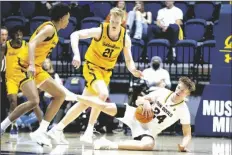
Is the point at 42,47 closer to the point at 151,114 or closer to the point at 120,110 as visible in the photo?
the point at 120,110

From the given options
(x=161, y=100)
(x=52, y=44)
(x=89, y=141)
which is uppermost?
(x=52, y=44)

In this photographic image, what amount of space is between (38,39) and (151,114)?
5.68 feet

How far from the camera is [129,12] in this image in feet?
45.4

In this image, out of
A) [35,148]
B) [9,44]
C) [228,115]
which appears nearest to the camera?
[35,148]

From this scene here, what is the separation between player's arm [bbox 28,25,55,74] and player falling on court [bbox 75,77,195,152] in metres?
0.78

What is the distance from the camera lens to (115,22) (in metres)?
8.42

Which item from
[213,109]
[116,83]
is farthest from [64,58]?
[213,109]

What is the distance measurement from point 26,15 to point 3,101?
3.16m

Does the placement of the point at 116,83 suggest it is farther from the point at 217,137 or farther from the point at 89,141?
the point at 89,141

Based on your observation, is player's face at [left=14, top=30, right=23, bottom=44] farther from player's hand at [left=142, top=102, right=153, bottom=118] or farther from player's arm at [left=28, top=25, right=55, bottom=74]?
player's hand at [left=142, top=102, right=153, bottom=118]

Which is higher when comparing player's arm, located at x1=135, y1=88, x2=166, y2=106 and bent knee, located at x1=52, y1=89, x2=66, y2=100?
bent knee, located at x1=52, y1=89, x2=66, y2=100

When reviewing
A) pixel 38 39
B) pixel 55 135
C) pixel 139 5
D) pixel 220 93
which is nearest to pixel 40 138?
pixel 55 135

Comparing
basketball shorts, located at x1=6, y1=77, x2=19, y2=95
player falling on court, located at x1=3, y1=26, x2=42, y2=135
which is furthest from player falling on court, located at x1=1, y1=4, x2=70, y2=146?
basketball shorts, located at x1=6, y1=77, x2=19, y2=95

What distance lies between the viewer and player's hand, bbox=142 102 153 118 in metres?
8.13
